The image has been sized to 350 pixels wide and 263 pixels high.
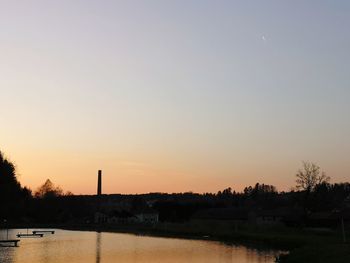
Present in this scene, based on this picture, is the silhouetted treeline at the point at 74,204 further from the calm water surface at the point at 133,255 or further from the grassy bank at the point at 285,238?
the calm water surface at the point at 133,255

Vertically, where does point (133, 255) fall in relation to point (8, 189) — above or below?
below

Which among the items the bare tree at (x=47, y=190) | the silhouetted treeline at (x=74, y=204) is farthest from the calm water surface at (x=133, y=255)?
the bare tree at (x=47, y=190)

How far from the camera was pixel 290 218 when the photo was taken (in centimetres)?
9275

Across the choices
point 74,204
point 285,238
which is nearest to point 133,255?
point 285,238


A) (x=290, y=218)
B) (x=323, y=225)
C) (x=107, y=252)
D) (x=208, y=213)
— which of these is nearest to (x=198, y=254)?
(x=107, y=252)

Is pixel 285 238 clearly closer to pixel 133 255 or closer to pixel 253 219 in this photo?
pixel 133 255

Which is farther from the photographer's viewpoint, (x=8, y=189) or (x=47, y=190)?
(x=47, y=190)

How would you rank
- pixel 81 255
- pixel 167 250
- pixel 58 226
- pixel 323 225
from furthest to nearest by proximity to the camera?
pixel 58 226
pixel 323 225
pixel 167 250
pixel 81 255

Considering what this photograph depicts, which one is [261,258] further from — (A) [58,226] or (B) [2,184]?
(A) [58,226]

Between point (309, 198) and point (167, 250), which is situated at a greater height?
point (309, 198)

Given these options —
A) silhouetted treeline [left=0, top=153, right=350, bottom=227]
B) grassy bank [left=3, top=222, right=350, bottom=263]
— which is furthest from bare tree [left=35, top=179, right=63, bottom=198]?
grassy bank [left=3, top=222, right=350, bottom=263]

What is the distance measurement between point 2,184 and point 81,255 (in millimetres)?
45870

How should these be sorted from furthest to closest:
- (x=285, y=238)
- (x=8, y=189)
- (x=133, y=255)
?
(x=8, y=189) < (x=285, y=238) < (x=133, y=255)

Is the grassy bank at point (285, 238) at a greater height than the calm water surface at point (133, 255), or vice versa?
the grassy bank at point (285, 238)
